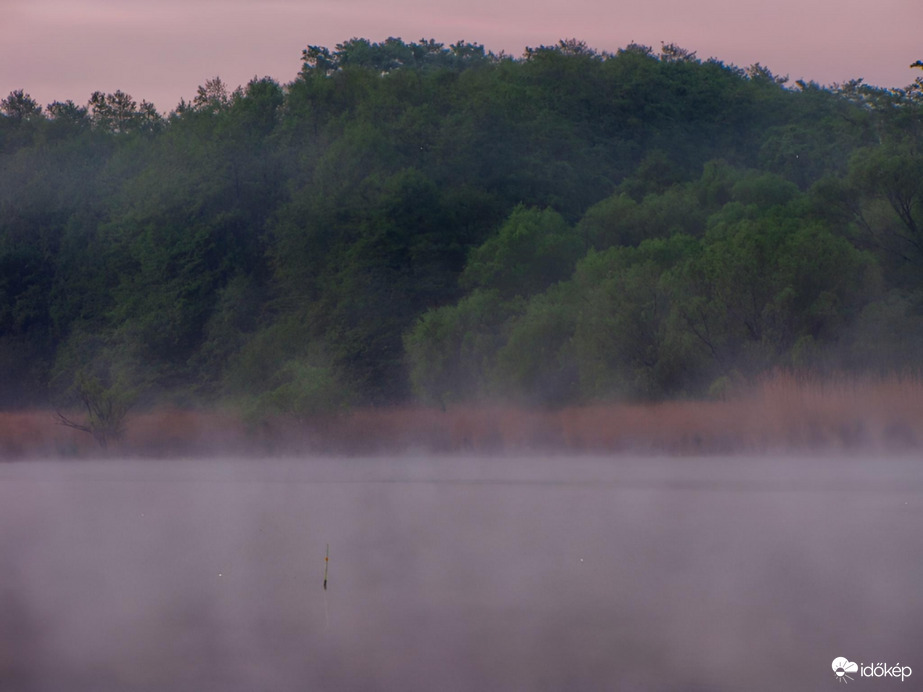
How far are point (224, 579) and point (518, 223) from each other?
2125 centimetres

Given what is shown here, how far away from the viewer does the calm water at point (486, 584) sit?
819 centimetres

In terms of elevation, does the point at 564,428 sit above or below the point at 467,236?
below

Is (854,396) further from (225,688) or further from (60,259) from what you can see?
(60,259)

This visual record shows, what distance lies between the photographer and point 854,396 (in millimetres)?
20000

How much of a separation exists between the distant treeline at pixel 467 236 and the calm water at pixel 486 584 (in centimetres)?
541

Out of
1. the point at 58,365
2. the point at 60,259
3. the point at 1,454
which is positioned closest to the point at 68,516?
the point at 1,454

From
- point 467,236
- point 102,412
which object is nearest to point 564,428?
point 102,412

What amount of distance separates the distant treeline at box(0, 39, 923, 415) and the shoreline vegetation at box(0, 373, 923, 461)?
682 mm

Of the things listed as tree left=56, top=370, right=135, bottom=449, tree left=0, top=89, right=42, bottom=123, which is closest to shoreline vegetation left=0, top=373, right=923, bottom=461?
tree left=56, top=370, right=135, bottom=449

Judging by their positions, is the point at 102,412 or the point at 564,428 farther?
the point at 102,412

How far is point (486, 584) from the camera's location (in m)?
10.8

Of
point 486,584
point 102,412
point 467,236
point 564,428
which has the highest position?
point 467,236

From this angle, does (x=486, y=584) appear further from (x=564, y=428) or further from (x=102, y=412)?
(x=102, y=412)

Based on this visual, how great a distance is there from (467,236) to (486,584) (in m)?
24.4
